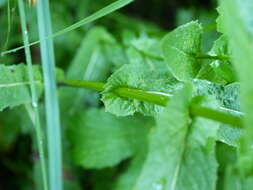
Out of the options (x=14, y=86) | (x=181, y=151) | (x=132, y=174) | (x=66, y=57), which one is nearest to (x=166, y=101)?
(x=181, y=151)

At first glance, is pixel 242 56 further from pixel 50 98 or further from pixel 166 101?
pixel 50 98

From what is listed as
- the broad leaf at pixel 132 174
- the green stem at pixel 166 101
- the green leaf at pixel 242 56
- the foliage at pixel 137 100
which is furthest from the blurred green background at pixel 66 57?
the green leaf at pixel 242 56

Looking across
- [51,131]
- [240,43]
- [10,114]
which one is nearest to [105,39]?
[10,114]

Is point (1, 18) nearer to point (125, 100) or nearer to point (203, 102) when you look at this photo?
point (125, 100)

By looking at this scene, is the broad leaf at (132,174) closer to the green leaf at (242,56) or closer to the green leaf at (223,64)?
the green leaf at (223,64)

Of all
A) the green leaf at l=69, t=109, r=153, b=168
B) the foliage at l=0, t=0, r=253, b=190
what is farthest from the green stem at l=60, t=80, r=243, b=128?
the green leaf at l=69, t=109, r=153, b=168
